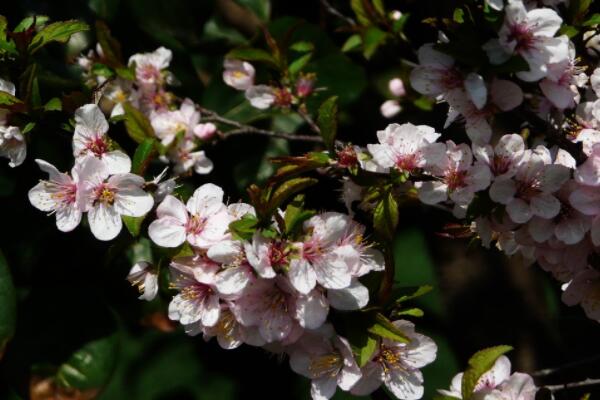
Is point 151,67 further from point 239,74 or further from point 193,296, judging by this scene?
point 193,296

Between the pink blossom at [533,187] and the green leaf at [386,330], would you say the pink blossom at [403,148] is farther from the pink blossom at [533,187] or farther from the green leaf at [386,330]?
the green leaf at [386,330]

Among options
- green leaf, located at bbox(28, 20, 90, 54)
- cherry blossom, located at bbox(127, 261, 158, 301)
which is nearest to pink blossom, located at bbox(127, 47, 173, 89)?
green leaf, located at bbox(28, 20, 90, 54)

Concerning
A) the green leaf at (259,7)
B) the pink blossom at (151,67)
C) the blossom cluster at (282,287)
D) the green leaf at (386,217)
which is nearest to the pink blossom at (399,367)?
the blossom cluster at (282,287)

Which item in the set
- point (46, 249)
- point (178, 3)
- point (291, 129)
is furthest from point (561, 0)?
point (46, 249)

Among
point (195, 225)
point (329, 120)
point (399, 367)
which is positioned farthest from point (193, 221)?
point (399, 367)

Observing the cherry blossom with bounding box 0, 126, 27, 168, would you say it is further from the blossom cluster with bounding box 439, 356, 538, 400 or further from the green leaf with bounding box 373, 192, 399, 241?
the blossom cluster with bounding box 439, 356, 538, 400

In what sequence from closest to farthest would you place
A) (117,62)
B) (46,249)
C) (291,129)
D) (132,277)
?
(132,277), (117,62), (46,249), (291,129)

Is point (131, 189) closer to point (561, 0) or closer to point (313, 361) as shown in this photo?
point (313, 361)
